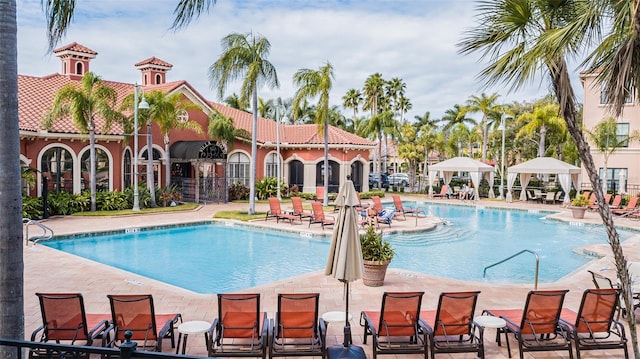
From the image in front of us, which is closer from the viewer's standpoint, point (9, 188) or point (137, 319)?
point (9, 188)

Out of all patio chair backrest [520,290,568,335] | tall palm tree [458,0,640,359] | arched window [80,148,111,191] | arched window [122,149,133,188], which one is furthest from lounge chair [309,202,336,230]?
tall palm tree [458,0,640,359]

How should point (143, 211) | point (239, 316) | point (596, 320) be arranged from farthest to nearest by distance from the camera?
point (143, 211) → point (596, 320) → point (239, 316)

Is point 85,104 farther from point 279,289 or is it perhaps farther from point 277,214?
point 279,289

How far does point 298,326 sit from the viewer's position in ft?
20.4

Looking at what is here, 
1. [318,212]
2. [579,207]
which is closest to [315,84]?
[318,212]

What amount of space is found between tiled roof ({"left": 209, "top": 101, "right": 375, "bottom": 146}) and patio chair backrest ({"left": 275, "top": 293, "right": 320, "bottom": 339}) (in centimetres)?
2503

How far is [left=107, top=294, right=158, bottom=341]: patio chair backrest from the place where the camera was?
591 cm

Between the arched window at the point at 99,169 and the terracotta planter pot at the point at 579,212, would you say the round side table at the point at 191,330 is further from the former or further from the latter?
the terracotta planter pot at the point at 579,212

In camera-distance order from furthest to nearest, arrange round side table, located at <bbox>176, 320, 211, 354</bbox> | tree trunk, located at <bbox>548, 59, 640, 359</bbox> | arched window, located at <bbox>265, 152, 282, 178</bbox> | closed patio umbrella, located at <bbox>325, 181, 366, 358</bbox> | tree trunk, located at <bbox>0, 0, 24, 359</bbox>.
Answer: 1. arched window, located at <bbox>265, 152, 282, 178</bbox>
2. closed patio umbrella, located at <bbox>325, 181, 366, 358</bbox>
3. round side table, located at <bbox>176, 320, 211, 354</bbox>
4. tree trunk, located at <bbox>548, 59, 640, 359</bbox>
5. tree trunk, located at <bbox>0, 0, 24, 359</bbox>

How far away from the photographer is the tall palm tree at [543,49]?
4.94 m

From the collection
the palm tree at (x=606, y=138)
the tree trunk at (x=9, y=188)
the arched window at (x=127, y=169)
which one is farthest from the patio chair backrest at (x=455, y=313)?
the palm tree at (x=606, y=138)

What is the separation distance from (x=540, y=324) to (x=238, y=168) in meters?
25.0

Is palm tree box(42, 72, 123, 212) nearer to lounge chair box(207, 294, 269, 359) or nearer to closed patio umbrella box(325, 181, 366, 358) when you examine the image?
closed patio umbrella box(325, 181, 366, 358)

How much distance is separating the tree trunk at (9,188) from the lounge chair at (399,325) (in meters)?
3.99
